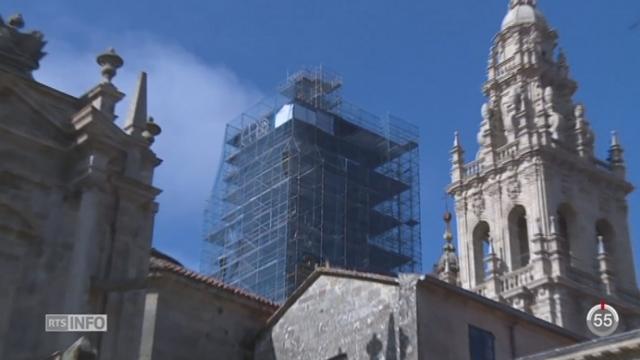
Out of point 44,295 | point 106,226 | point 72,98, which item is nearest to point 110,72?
point 72,98

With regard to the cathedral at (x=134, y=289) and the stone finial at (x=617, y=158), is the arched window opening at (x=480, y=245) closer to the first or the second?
the stone finial at (x=617, y=158)

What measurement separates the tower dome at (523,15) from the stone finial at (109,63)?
1713 inches

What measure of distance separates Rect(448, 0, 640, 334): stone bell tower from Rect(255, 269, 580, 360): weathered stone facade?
21.7 m

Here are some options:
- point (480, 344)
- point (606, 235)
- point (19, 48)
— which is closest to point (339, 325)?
point (480, 344)

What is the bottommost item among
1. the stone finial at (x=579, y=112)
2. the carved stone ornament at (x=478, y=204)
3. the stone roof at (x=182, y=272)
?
the stone roof at (x=182, y=272)

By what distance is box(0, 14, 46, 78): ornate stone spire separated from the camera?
25425 mm

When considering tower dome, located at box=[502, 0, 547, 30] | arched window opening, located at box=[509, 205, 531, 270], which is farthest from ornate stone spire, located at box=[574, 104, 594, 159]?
tower dome, located at box=[502, 0, 547, 30]

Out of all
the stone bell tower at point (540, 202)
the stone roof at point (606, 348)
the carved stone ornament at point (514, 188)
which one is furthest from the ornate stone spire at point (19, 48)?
the carved stone ornament at point (514, 188)

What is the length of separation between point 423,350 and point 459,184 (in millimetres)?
34424

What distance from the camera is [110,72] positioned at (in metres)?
25.9

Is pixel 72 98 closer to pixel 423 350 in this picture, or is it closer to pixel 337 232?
pixel 423 350

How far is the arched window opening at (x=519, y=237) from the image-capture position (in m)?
56.9

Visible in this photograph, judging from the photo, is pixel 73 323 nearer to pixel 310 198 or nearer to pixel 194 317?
pixel 194 317

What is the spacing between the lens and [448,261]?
5903 centimetres
